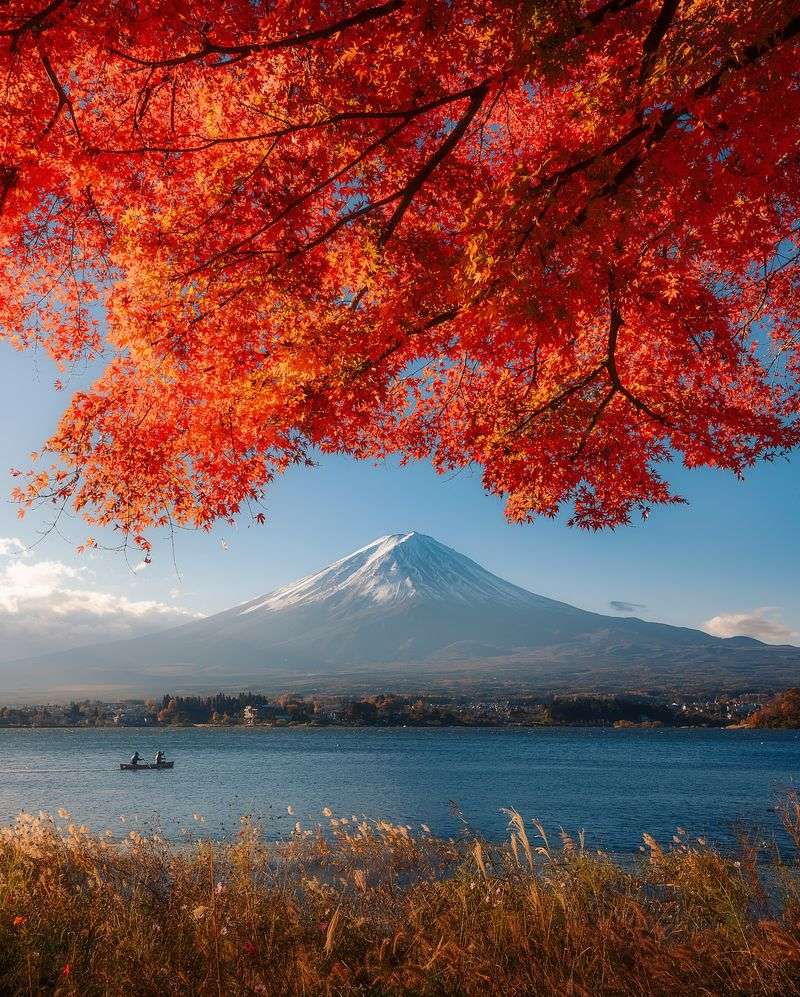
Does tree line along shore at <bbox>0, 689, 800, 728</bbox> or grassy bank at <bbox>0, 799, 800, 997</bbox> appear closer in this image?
grassy bank at <bbox>0, 799, 800, 997</bbox>

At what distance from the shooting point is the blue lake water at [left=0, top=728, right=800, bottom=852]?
2869cm

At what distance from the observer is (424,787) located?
1751 inches

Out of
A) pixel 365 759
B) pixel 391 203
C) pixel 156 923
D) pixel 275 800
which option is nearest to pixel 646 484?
pixel 391 203

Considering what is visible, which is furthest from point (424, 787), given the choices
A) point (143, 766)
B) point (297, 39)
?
point (297, 39)

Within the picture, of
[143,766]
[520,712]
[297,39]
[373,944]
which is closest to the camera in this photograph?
[373,944]

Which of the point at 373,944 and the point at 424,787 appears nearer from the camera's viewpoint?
the point at 373,944

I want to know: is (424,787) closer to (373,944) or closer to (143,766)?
(143,766)

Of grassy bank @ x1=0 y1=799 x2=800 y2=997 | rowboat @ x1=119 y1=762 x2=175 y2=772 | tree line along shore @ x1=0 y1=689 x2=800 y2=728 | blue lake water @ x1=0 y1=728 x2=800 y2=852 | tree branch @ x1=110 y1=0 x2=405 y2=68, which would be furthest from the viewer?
tree line along shore @ x1=0 y1=689 x2=800 y2=728

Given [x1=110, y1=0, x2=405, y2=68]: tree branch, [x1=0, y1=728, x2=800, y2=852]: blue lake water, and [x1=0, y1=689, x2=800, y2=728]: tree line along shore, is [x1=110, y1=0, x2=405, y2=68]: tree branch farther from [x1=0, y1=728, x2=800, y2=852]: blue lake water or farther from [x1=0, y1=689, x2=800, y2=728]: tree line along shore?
[x1=0, y1=689, x2=800, y2=728]: tree line along shore

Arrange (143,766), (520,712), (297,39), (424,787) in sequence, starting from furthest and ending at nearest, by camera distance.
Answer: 1. (520,712)
2. (143,766)
3. (424,787)
4. (297,39)

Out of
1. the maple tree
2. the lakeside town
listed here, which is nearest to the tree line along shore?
the lakeside town

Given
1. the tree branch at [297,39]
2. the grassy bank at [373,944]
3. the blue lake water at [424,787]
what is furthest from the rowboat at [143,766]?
the tree branch at [297,39]

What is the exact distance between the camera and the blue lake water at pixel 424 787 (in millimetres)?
28688

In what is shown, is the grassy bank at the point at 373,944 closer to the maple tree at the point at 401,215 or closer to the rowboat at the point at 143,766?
the maple tree at the point at 401,215
